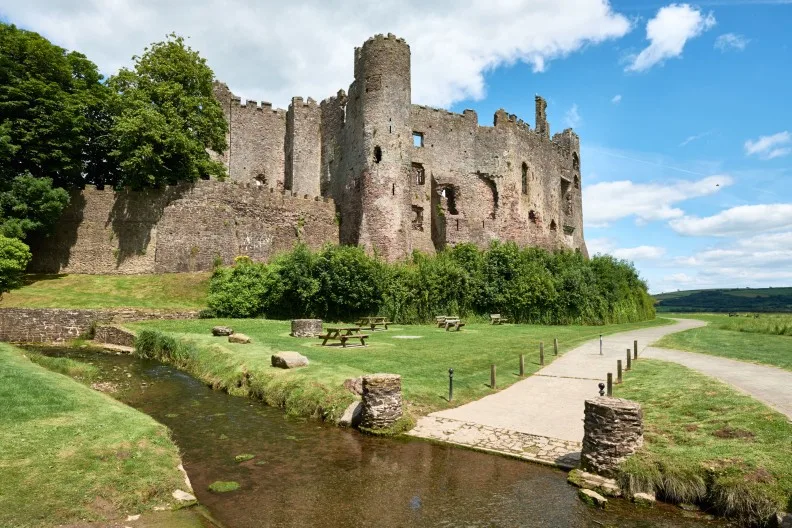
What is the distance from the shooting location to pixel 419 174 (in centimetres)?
3988

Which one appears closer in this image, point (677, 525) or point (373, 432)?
point (677, 525)

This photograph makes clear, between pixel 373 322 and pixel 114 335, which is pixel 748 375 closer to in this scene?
pixel 373 322

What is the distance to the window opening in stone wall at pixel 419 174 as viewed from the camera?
130ft

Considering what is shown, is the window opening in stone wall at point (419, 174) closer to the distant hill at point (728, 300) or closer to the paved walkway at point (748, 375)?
the paved walkway at point (748, 375)

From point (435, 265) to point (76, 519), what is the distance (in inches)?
1038

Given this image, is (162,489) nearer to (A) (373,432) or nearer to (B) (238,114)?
(A) (373,432)

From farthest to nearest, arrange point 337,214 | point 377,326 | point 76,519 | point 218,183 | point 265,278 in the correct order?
point 337,214
point 218,183
point 265,278
point 377,326
point 76,519

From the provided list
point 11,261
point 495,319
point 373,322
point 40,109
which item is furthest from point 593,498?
point 40,109

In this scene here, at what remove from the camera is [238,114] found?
4256 centimetres

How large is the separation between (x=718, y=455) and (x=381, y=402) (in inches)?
225

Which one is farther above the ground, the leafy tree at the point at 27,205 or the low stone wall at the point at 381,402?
the leafy tree at the point at 27,205

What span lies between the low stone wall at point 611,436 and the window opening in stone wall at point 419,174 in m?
33.1

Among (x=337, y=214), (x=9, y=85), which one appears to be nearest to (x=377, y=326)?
(x=337, y=214)

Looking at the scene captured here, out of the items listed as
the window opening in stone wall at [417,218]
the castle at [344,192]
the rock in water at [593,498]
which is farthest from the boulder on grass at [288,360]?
the window opening in stone wall at [417,218]
